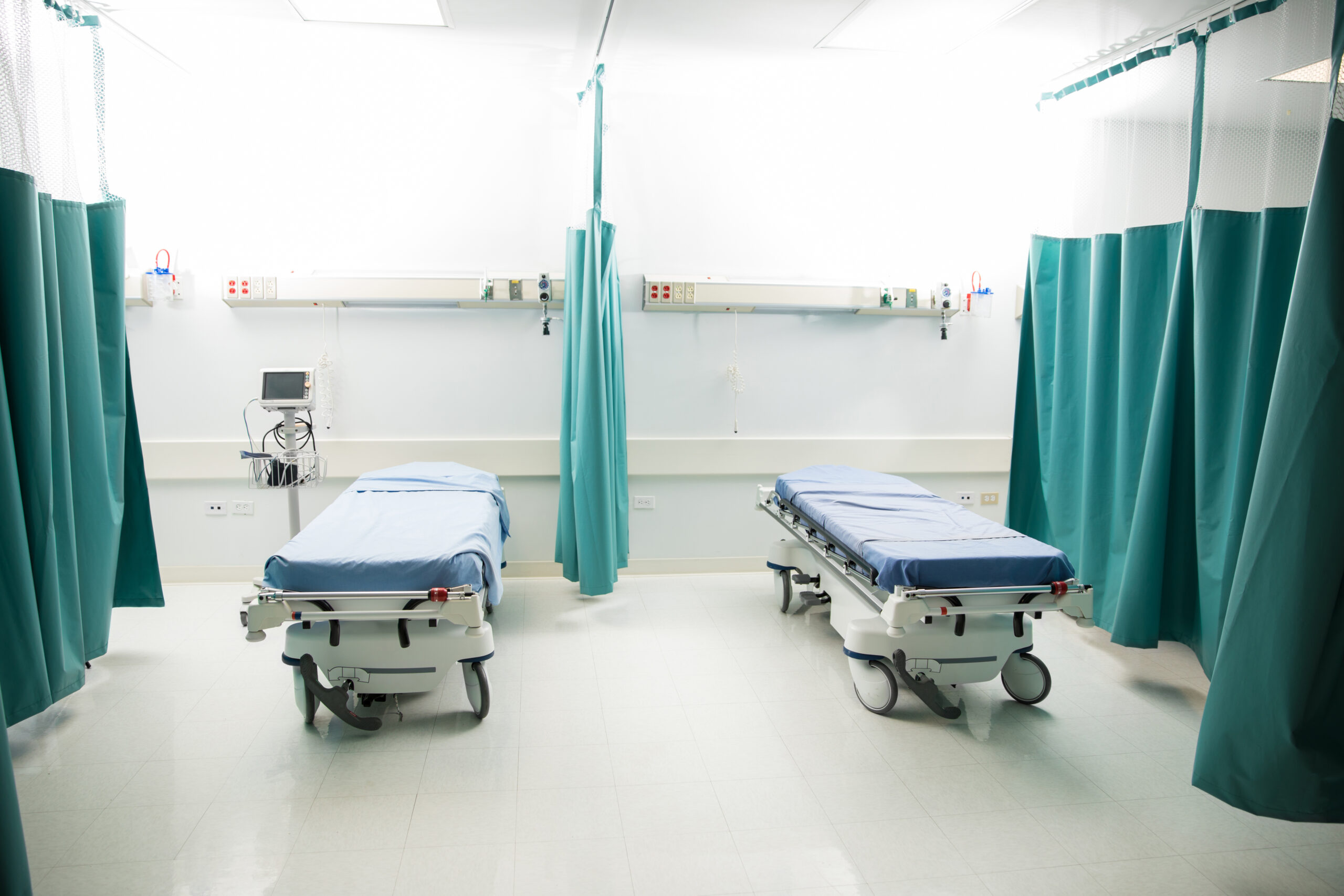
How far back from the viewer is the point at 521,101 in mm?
4301

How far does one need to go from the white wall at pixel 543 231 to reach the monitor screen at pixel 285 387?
1.93 ft

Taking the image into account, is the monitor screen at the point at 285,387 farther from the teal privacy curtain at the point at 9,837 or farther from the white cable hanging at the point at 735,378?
the teal privacy curtain at the point at 9,837

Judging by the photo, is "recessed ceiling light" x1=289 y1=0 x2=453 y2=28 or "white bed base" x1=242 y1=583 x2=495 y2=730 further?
"recessed ceiling light" x1=289 y1=0 x2=453 y2=28

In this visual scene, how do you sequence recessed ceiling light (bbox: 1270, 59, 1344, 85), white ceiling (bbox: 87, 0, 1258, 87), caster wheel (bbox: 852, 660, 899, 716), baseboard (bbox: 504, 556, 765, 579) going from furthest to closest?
1. baseboard (bbox: 504, 556, 765, 579)
2. white ceiling (bbox: 87, 0, 1258, 87)
3. caster wheel (bbox: 852, 660, 899, 716)
4. recessed ceiling light (bbox: 1270, 59, 1344, 85)

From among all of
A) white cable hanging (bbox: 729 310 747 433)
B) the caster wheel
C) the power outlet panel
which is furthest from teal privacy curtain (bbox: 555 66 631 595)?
the caster wheel

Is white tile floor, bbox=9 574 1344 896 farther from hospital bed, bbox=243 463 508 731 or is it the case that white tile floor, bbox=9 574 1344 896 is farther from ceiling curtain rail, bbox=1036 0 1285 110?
ceiling curtain rail, bbox=1036 0 1285 110

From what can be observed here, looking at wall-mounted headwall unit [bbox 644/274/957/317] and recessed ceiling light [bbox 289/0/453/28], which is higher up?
recessed ceiling light [bbox 289/0/453/28]

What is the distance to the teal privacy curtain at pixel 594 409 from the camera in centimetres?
393

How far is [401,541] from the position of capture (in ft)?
9.36

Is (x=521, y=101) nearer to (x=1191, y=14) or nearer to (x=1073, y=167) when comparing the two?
(x=1073, y=167)

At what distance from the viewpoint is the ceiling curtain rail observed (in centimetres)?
277

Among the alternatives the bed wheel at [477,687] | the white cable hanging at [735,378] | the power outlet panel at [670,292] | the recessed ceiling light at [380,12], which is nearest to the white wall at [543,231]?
the white cable hanging at [735,378]

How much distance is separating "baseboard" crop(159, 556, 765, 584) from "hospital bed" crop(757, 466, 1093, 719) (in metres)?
1.42

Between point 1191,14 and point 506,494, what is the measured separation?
12.9ft
